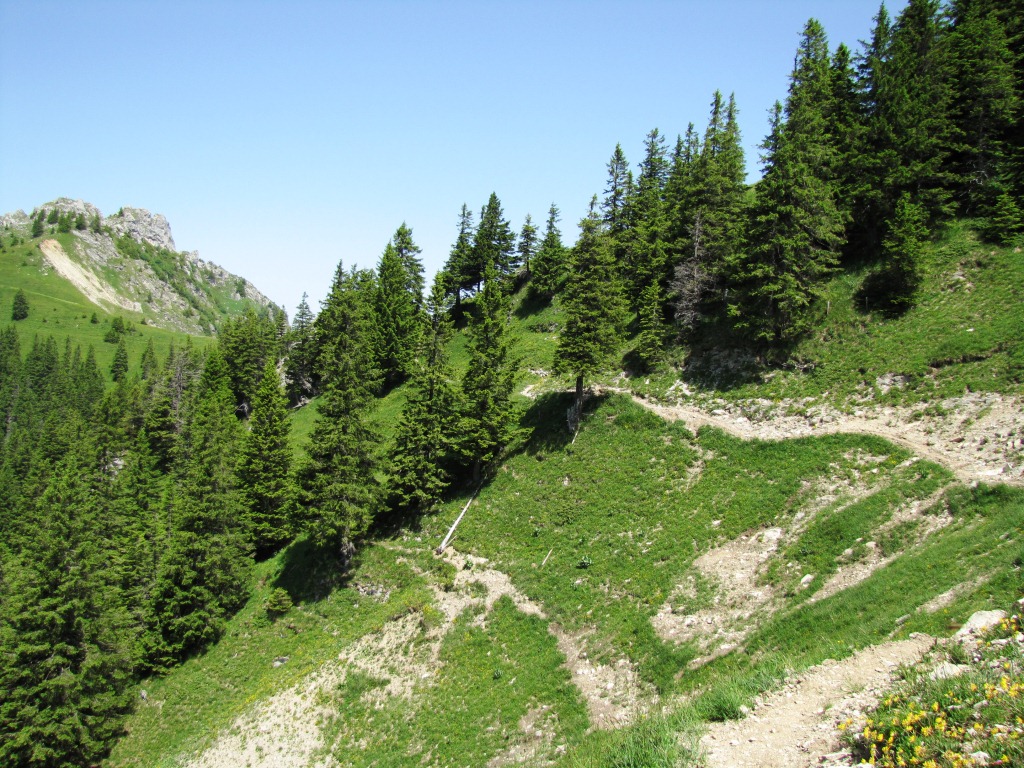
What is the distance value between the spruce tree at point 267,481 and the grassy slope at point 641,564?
8.83ft

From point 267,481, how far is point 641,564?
3258cm

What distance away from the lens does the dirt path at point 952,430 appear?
2344 cm

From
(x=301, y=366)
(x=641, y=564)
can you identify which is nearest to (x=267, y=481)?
(x=641, y=564)

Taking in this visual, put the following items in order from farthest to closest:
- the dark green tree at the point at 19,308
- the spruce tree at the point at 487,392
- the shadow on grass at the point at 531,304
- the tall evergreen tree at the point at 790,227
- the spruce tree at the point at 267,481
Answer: the dark green tree at the point at 19,308 < the shadow on grass at the point at 531,304 < the spruce tree at the point at 267,481 < the spruce tree at the point at 487,392 < the tall evergreen tree at the point at 790,227

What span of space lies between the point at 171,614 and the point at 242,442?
665 inches

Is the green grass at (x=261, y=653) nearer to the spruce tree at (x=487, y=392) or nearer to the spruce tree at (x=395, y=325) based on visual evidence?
the spruce tree at (x=487, y=392)

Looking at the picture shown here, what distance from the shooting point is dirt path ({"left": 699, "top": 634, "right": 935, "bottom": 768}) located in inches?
455

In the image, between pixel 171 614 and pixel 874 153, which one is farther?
pixel 874 153

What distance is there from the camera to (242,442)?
4962 cm

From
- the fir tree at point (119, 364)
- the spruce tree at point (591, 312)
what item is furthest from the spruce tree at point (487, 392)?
the fir tree at point (119, 364)

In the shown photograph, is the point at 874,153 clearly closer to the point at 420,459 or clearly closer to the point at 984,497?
the point at 984,497

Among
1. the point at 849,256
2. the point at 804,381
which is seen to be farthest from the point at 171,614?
the point at 849,256

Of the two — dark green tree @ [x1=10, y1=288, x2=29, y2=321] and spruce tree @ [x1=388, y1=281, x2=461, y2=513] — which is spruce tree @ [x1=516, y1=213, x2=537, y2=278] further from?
dark green tree @ [x1=10, y1=288, x2=29, y2=321]

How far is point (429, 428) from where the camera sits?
1580 inches
